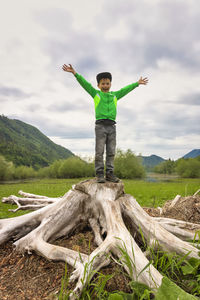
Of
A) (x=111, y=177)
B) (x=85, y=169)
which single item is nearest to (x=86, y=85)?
(x=111, y=177)

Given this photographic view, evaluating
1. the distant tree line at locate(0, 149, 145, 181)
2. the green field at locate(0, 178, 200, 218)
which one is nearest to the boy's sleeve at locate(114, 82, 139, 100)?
the green field at locate(0, 178, 200, 218)

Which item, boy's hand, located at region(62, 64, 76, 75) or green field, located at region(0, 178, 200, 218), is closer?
boy's hand, located at region(62, 64, 76, 75)

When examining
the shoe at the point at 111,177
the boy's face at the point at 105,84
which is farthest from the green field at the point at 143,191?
the boy's face at the point at 105,84

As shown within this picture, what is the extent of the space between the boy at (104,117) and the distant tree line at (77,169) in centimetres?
6835

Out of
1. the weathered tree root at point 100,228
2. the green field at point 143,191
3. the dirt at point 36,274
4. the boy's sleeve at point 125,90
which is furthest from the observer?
the green field at point 143,191

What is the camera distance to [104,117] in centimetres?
580

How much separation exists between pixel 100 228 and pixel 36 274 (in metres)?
1.58

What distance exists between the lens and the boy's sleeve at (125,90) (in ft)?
20.7

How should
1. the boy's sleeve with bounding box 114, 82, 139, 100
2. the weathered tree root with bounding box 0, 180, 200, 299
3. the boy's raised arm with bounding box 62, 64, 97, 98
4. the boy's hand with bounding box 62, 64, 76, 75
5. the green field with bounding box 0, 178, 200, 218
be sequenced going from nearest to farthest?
the weathered tree root with bounding box 0, 180, 200, 299 → the boy's hand with bounding box 62, 64, 76, 75 → the boy's raised arm with bounding box 62, 64, 97, 98 → the boy's sleeve with bounding box 114, 82, 139, 100 → the green field with bounding box 0, 178, 200, 218

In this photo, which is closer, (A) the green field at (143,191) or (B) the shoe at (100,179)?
(B) the shoe at (100,179)

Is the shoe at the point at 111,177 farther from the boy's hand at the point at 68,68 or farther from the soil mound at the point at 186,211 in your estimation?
the boy's hand at the point at 68,68

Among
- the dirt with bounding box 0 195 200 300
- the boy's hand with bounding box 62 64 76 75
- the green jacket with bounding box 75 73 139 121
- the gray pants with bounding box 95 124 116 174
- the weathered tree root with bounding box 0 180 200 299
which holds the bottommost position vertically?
the dirt with bounding box 0 195 200 300

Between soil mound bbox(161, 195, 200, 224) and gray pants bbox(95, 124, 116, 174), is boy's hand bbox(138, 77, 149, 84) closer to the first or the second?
gray pants bbox(95, 124, 116, 174)

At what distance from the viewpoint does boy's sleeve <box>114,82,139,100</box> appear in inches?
249
